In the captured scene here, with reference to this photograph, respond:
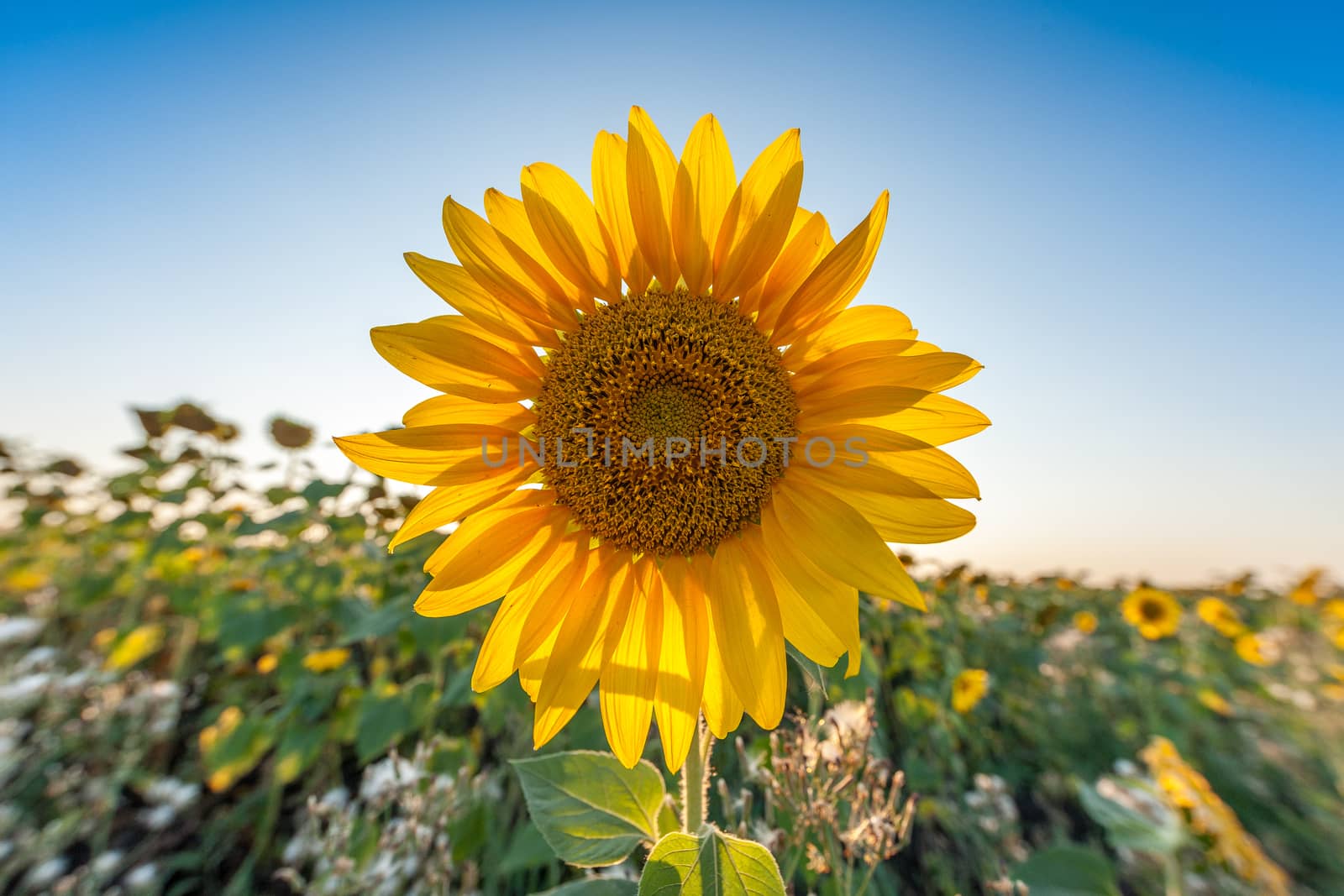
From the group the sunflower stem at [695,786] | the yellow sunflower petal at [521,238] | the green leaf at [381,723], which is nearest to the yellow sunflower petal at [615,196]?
the yellow sunflower petal at [521,238]

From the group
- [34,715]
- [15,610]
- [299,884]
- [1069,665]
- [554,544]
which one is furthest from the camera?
[15,610]

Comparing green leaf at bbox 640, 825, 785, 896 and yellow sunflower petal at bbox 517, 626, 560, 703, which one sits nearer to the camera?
green leaf at bbox 640, 825, 785, 896

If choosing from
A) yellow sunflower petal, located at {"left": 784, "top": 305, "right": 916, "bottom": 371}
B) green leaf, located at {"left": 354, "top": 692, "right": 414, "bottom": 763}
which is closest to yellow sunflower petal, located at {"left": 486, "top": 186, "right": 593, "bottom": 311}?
yellow sunflower petal, located at {"left": 784, "top": 305, "right": 916, "bottom": 371}

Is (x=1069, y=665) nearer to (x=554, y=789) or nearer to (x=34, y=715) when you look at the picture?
(x=554, y=789)

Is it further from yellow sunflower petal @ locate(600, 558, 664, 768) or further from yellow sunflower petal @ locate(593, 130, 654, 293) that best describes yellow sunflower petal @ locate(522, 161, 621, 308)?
yellow sunflower petal @ locate(600, 558, 664, 768)

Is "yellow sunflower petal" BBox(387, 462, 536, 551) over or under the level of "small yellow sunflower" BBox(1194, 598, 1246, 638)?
over

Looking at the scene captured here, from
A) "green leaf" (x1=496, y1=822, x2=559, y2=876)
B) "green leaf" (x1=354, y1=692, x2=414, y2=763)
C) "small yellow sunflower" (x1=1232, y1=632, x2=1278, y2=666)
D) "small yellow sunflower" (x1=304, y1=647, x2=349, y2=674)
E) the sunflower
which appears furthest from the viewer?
the sunflower

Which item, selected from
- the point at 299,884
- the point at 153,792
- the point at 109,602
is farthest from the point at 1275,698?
the point at 109,602

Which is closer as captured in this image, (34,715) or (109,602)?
(34,715)
